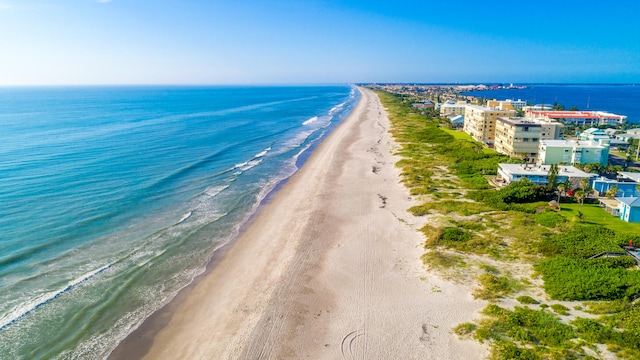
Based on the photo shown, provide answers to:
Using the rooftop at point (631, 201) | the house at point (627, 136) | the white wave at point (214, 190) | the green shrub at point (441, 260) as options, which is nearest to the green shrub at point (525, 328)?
the green shrub at point (441, 260)

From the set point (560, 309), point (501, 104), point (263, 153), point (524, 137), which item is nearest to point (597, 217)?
point (560, 309)

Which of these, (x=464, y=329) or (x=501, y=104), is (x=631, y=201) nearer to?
(x=464, y=329)

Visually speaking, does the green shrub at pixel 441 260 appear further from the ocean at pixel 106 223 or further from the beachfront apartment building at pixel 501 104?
the beachfront apartment building at pixel 501 104

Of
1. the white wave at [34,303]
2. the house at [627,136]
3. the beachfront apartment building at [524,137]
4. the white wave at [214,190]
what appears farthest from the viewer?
the house at [627,136]

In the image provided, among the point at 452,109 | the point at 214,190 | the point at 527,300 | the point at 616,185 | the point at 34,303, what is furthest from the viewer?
the point at 452,109

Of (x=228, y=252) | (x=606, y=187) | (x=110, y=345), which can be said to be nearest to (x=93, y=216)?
(x=228, y=252)

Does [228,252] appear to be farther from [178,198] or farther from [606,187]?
[606,187]
